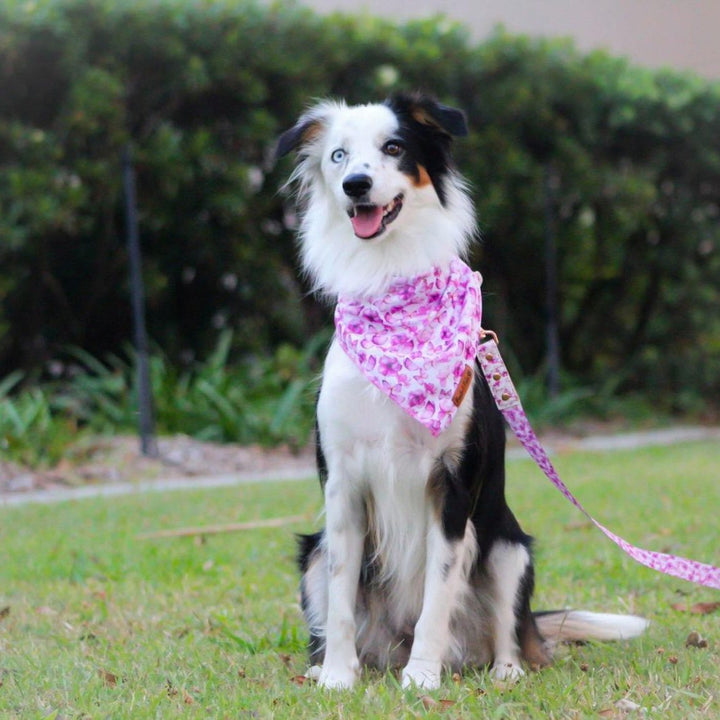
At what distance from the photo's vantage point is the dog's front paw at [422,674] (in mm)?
3457

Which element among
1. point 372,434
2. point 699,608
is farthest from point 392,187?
point 699,608

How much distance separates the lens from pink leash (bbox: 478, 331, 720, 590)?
3.66 metres

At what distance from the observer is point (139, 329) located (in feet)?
29.4

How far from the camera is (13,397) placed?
975 cm

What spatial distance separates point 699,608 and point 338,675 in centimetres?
161

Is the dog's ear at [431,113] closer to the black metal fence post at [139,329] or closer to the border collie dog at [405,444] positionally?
the border collie dog at [405,444]

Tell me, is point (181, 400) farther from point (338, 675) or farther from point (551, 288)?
point (338, 675)

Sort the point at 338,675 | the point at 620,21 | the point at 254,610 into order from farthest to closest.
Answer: the point at 620,21, the point at 254,610, the point at 338,675

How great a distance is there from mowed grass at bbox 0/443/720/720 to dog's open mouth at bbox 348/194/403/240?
142cm

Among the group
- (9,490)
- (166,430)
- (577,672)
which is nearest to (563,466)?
(166,430)

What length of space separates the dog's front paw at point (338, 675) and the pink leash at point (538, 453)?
88 centimetres

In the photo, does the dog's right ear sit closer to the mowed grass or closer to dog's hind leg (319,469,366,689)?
dog's hind leg (319,469,366,689)

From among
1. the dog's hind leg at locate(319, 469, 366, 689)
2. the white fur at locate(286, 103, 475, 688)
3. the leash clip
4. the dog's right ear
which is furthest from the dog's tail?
the dog's right ear

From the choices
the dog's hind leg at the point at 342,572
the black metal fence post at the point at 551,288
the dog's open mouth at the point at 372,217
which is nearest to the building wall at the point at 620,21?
the black metal fence post at the point at 551,288
